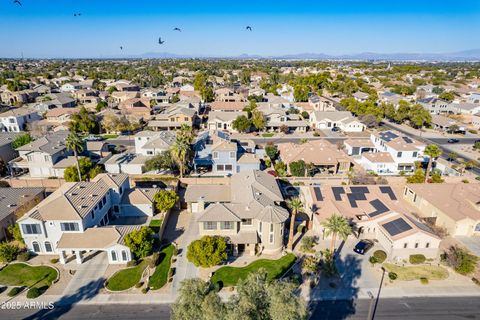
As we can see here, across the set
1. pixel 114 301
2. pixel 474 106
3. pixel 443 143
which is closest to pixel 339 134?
pixel 443 143

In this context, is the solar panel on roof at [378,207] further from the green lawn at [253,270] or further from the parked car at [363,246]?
the green lawn at [253,270]

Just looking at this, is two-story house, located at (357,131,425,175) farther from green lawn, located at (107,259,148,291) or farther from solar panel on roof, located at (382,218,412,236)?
green lawn, located at (107,259,148,291)

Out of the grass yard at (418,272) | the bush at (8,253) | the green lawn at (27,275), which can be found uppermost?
the bush at (8,253)

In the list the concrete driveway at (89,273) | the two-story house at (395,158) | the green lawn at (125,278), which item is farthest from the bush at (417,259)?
the concrete driveway at (89,273)

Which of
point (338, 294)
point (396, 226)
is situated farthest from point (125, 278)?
point (396, 226)

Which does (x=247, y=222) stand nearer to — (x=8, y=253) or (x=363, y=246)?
(x=363, y=246)

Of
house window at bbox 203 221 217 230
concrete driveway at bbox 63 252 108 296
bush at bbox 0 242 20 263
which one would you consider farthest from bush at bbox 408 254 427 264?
bush at bbox 0 242 20 263

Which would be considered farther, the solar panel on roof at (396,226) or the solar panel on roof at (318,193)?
the solar panel on roof at (318,193)
